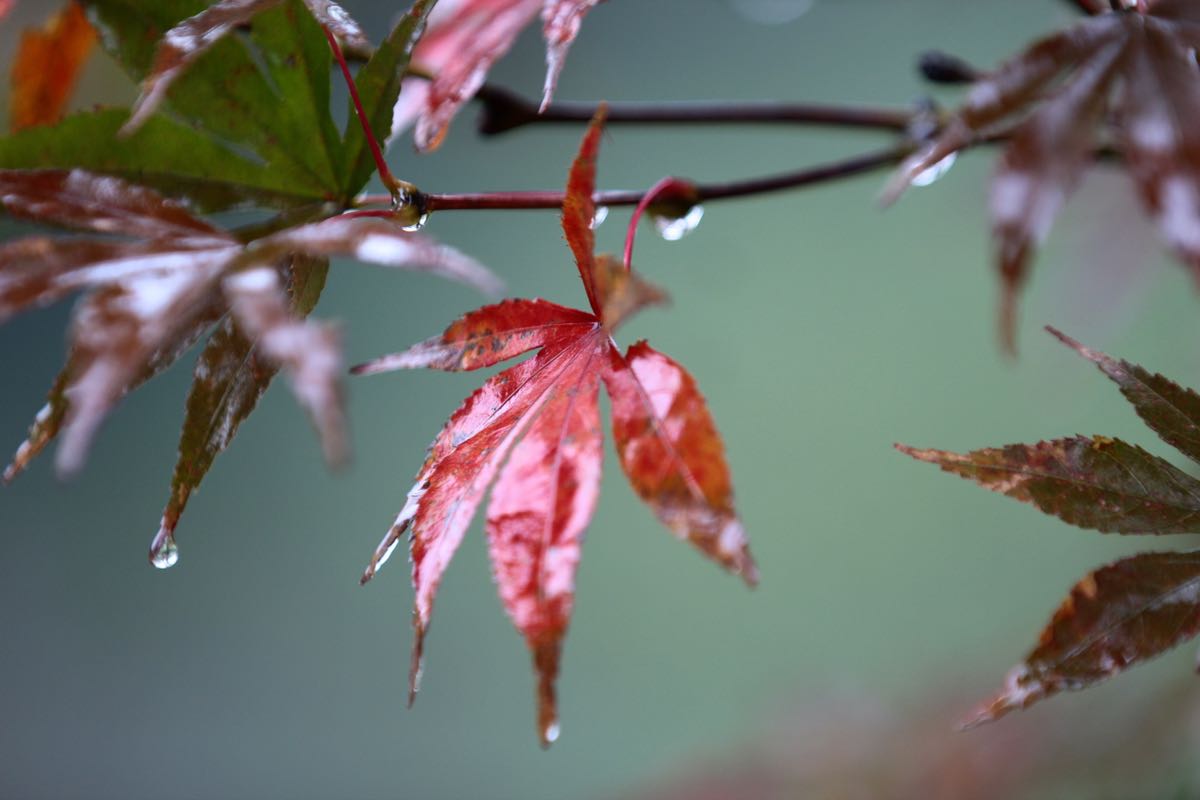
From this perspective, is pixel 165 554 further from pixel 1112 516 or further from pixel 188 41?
pixel 1112 516

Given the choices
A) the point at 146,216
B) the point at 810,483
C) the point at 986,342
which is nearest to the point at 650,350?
the point at 146,216

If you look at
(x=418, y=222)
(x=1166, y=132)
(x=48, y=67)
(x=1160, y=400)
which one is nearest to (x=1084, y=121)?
(x=1166, y=132)

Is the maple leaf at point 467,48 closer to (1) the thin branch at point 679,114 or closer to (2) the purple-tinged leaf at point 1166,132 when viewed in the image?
(1) the thin branch at point 679,114

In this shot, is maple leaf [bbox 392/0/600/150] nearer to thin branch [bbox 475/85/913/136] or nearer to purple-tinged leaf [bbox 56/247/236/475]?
thin branch [bbox 475/85/913/136]

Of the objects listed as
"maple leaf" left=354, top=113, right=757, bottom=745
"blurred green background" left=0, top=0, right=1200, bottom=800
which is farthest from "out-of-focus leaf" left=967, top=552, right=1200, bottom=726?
"blurred green background" left=0, top=0, right=1200, bottom=800

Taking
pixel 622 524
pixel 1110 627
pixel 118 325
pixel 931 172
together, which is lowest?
pixel 622 524
